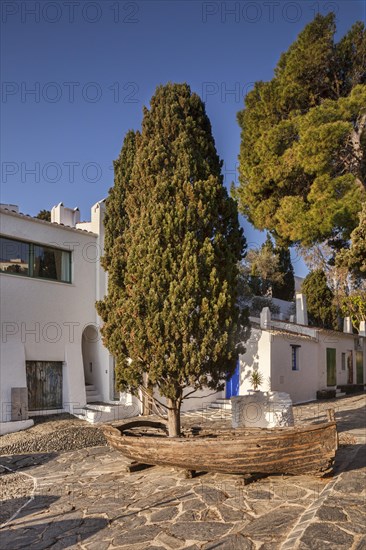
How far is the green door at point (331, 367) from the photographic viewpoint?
20.7m

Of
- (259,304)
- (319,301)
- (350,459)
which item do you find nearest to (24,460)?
(350,459)

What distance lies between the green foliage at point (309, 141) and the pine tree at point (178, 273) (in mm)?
6052

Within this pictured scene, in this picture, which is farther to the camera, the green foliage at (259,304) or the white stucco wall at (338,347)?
the green foliage at (259,304)

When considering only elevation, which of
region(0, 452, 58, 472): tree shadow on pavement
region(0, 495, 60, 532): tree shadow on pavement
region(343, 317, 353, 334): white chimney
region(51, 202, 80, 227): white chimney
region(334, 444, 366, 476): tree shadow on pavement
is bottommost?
region(0, 452, 58, 472): tree shadow on pavement

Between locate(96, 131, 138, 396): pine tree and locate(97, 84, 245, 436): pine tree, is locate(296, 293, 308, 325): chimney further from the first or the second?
locate(97, 84, 245, 436): pine tree

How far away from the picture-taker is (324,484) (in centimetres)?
707

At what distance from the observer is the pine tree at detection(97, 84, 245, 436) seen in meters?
8.39

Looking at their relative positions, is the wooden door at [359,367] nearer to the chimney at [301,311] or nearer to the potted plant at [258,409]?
the chimney at [301,311]

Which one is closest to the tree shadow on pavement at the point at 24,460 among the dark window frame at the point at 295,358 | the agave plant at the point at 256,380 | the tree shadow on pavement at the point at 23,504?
the tree shadow on pavement at the point at 23,504

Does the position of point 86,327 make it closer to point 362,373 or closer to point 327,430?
point 327,430

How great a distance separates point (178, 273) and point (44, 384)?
7.03 m

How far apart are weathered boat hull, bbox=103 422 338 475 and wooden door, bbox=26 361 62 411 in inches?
273

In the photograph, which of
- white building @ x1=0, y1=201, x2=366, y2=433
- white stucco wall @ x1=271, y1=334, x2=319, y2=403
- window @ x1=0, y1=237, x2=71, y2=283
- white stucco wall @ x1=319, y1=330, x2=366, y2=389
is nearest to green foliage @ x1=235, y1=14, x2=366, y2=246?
white stucco wall @ x1=271, y1=334, x2=319, y2=403

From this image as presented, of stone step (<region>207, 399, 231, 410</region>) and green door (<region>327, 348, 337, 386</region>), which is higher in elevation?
green door (<region>327, 348, 337, 386</region>)
